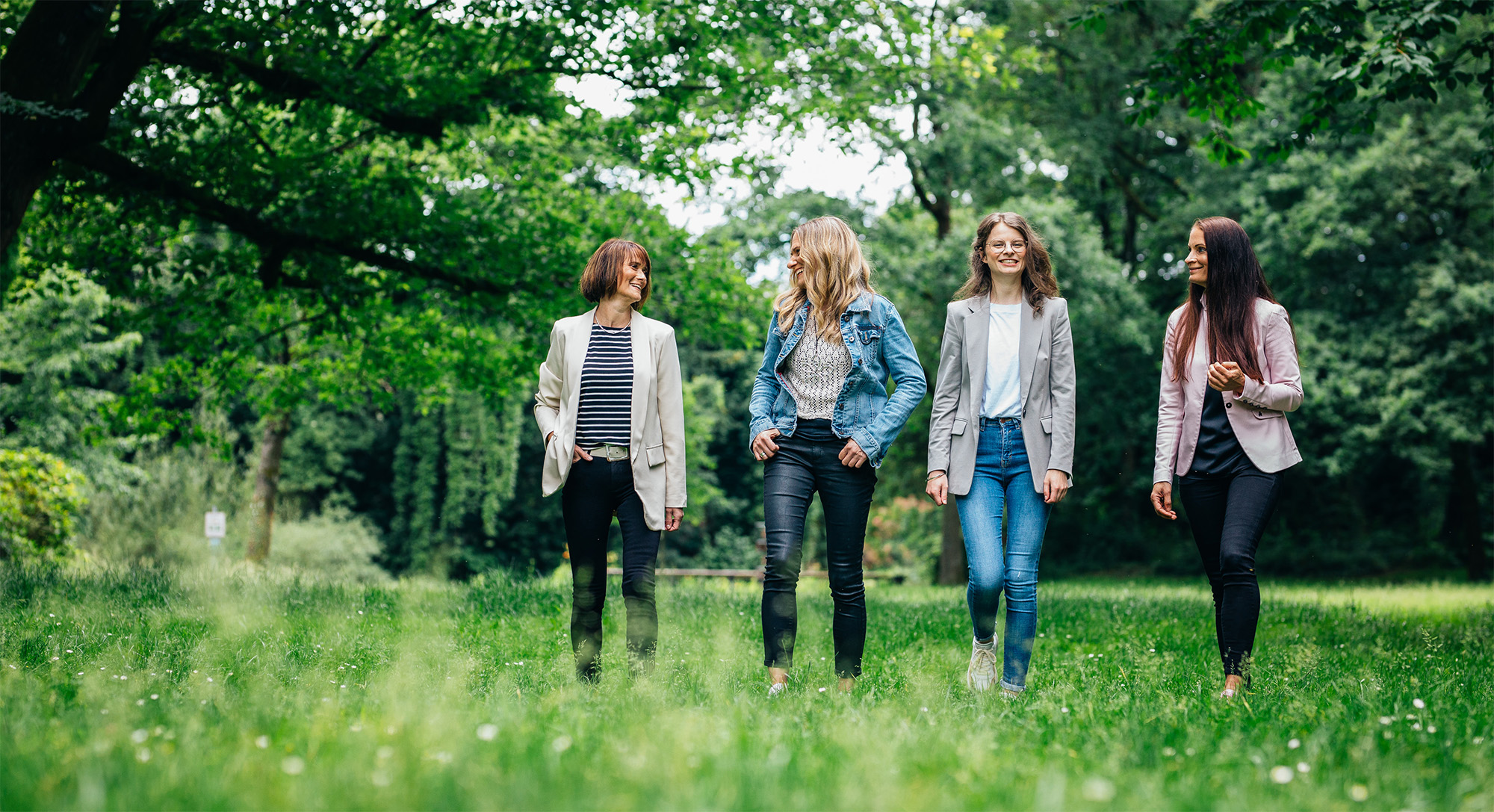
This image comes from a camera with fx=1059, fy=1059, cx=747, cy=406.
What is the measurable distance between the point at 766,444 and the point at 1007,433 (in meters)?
1.10

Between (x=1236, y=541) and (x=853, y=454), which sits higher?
(x=853, y=454)

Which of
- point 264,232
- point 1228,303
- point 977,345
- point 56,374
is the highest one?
point 264,232

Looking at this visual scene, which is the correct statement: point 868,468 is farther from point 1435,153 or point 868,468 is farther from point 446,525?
point 446,525

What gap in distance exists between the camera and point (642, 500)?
4816 millimetres

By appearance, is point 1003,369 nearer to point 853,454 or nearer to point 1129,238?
point 853,454

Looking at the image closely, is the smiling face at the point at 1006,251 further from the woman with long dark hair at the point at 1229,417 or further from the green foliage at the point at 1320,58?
the green foliage at the point at 1320,58

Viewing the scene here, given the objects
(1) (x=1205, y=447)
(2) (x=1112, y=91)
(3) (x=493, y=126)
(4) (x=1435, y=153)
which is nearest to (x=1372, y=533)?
(4) (x=1435, y=153)

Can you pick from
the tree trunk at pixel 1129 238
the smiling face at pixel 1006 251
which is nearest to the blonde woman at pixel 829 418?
the smiling face at pixel 1006 251

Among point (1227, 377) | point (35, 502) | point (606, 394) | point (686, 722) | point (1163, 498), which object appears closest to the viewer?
point (686, 722)

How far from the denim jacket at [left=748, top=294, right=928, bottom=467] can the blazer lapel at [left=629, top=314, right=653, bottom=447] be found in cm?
51

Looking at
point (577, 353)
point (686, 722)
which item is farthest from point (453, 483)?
point (686, 722)

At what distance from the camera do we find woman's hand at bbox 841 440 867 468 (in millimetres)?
4551

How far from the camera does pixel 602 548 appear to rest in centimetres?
486

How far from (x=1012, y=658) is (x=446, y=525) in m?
28.8
